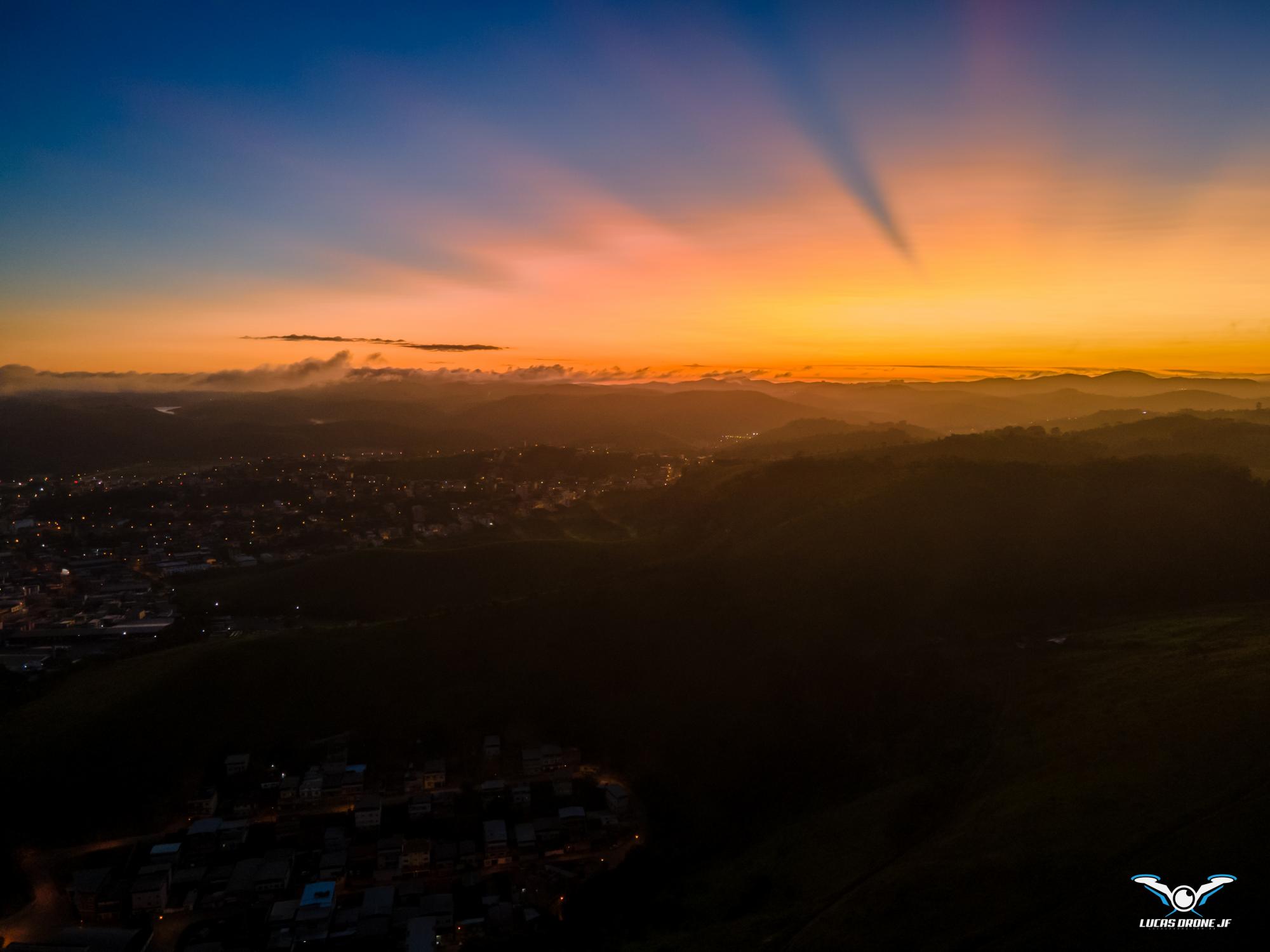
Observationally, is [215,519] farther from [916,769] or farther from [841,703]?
[916,769]

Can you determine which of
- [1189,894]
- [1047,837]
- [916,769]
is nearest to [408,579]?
[916,769]

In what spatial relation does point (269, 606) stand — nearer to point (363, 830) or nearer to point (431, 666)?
point (431, 666)

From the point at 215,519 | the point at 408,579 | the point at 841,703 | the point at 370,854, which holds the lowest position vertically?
the point at 370,854

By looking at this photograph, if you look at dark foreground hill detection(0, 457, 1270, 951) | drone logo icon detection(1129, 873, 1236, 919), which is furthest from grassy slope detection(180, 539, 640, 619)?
drone logo icon detection(1129, 873, 1236, 919)

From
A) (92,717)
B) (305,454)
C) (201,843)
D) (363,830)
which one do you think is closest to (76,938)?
(201,843)

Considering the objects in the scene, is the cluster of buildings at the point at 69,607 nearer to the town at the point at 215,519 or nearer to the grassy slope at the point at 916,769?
the town at the point at 215,519

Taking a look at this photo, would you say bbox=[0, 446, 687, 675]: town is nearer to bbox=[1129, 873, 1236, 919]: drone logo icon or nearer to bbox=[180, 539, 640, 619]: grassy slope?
bbox=[180, 539, 640, 619]: grassy slope
